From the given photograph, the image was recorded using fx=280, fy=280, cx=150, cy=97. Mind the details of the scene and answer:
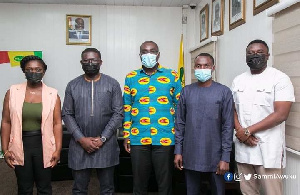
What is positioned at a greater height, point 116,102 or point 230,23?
point 230,23

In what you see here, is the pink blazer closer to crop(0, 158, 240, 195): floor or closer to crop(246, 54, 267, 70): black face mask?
crop(0, 158, 240, 195): floor

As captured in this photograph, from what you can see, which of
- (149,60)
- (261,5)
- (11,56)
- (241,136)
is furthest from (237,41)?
(11,56)

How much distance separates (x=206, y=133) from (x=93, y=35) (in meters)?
3.15

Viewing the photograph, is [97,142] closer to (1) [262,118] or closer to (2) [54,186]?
(1) [262,118]

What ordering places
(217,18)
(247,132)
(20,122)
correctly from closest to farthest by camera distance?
(247,132), (20,122), (217,18)

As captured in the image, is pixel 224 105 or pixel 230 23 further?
pixel 230 23

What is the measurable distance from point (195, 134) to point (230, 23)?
1621 mm

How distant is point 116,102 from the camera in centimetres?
202

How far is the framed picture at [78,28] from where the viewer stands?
4391 millimetres

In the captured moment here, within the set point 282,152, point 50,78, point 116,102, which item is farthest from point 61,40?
point 282,152

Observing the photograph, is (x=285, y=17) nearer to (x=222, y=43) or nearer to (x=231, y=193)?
(x=222, y=43)

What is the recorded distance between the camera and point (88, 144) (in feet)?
6.30

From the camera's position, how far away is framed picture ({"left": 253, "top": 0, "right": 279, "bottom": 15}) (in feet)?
6.98

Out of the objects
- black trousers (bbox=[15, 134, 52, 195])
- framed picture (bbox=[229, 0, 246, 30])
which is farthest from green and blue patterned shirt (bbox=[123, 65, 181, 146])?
framed picture (bbox=[229, 0, 246, 30])
